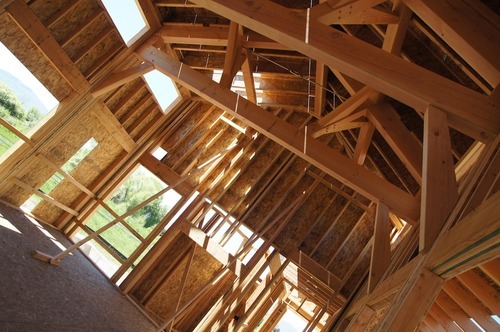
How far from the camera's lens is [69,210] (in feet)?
23.4

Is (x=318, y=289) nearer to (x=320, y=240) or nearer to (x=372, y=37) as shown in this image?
(x=320, y=240)

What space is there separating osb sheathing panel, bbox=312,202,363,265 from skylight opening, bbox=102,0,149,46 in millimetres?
4752

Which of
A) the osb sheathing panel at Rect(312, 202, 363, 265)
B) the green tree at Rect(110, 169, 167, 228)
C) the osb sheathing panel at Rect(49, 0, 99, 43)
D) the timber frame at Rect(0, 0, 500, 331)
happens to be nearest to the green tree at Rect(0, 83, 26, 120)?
the green tree at Rect(110, 169, 167, 228)

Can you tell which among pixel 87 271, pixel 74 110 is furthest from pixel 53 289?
pixel 74 110

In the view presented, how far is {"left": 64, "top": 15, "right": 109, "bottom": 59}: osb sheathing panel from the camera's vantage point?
531 centimetres

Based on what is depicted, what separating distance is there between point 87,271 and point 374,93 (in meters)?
4.80

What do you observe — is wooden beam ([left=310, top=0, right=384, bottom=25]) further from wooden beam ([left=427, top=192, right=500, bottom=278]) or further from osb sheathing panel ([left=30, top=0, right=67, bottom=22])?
osb sheathing panel ([left=30, top=0, right=67, bottom=22])

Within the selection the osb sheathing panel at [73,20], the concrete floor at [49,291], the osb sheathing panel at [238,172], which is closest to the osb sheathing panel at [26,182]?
the concrete floor at [49,291]

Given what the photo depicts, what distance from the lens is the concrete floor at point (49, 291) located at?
3377 millimetres

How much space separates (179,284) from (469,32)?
23.1 feet

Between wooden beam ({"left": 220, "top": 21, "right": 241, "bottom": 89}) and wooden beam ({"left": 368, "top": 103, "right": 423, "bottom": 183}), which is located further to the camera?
wooden beam ({"left": 220, "top": 21, "right": 241, "bottom": 89})

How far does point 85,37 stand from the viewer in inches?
212

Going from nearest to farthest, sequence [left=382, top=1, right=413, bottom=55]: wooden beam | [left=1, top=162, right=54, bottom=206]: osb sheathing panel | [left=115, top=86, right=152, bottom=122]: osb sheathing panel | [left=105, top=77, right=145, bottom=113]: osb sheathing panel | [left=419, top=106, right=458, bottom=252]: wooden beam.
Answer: [left=419, top=106, right=458, bottom=252]: wooden beam < [left=382, top=1, right=413, bottom=55]: wooden beam < [left=1, top=162, right=54, bottom=206]: osb sheathing panel < [left=105, top=77, right=145, bottom=113]: osb sheathing panel < [left=115, top=86, right=152, bottom=122]: osb sheathing panel

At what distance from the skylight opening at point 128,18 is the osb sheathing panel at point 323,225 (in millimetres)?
4547
